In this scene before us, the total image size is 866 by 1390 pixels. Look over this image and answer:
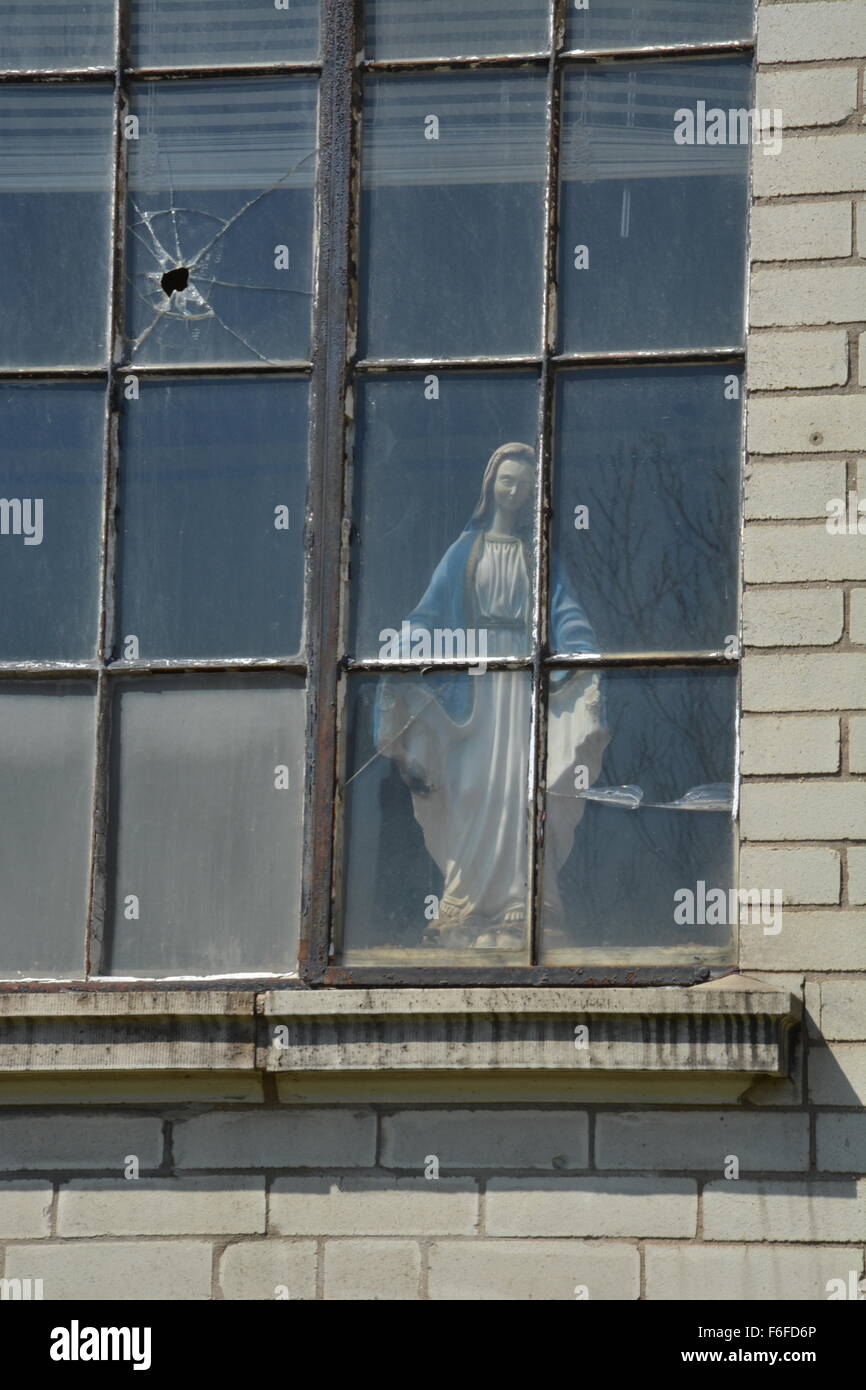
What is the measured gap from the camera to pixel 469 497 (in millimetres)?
6164

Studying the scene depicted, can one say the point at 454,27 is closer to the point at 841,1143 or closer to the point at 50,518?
the point at 50,518

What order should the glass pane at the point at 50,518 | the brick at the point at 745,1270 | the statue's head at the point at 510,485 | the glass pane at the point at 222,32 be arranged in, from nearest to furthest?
the brick at the point at 745,1270
the statue's head at the point at 510,485
the glass pane at the point at 50,518
the glass pane at the point at 222,32

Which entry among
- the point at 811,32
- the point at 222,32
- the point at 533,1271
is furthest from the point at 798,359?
the point at 533,1271

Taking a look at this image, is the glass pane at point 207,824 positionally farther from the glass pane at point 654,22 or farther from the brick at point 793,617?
the glass pane at point 654,22

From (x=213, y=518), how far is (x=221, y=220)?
92 centimetres

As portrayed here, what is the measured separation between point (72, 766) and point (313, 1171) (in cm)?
135

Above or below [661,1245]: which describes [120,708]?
above

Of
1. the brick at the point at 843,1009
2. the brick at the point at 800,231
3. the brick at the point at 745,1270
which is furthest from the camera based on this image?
the brick at the point at 800,231

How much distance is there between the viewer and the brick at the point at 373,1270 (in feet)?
18.2

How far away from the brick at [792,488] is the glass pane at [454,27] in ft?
4.93

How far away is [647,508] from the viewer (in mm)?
6047

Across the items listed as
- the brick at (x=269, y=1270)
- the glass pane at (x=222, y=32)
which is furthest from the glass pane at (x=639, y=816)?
the glass pane at (x=222, y=32)

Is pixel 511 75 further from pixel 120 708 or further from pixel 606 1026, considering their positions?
A: pixel 606 1026
